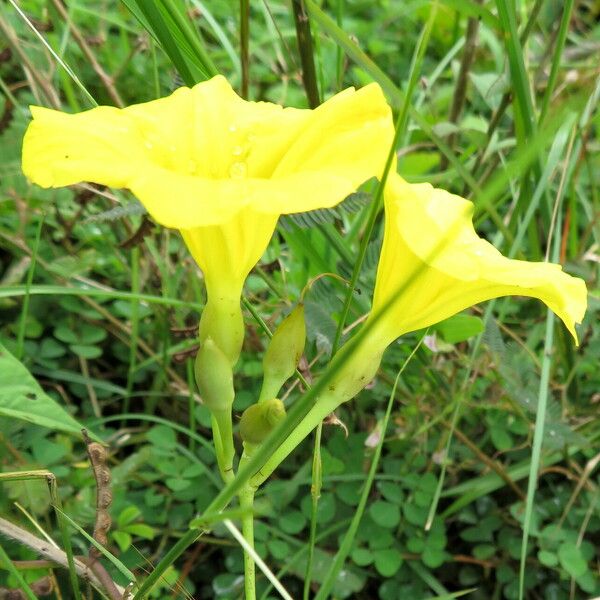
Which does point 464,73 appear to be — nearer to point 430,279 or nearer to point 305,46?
point 305,46

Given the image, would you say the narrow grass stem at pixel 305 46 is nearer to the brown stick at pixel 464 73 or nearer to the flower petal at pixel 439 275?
the brown stick at pixel 464 73

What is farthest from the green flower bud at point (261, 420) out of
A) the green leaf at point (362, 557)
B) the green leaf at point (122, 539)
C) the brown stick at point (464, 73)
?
the brown stick at point (464, 73)

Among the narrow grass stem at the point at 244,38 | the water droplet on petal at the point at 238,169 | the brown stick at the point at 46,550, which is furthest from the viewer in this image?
the narrow grass stem at the point at 244,38

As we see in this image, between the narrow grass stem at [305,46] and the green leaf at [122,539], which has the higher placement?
the narrow grass stem at [305,46]

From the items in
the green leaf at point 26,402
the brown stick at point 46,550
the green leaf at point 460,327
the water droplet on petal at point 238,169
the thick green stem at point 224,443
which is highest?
the water droplet on petal at point 238,169

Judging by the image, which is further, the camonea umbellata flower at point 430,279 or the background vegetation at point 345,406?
the background vegetation at point 345,406
